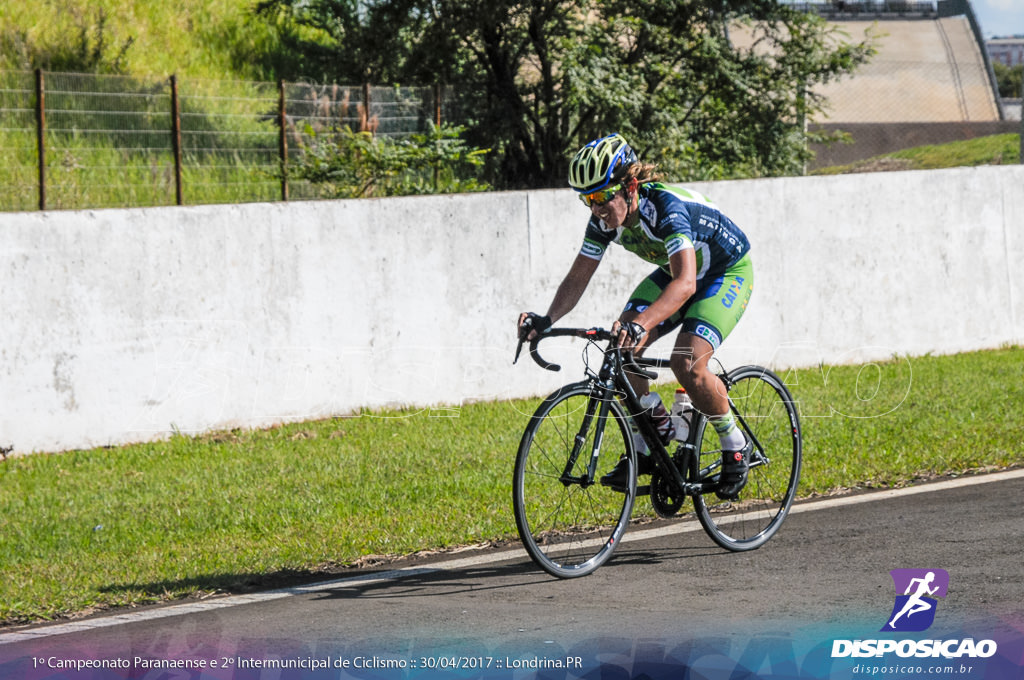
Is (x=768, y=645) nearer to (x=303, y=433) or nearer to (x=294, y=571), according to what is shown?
(x=294, y=571)

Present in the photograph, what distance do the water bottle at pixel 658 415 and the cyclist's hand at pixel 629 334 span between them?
0.46 metres

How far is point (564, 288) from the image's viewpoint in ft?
19.2

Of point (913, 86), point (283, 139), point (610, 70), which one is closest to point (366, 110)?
point (283, 139)

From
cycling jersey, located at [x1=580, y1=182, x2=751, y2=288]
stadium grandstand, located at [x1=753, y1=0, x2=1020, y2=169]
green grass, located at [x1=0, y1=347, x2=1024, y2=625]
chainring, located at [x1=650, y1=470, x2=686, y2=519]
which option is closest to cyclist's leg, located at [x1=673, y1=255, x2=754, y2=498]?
cycling jersey, located at [x1=580, y1=182, x2=751, y2=288]

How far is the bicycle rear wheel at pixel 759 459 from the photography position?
6039mm

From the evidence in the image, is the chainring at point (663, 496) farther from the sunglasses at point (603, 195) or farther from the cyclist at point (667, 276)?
the sunglasses at point (603, 195)

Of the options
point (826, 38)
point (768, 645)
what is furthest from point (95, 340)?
point (826, 38)

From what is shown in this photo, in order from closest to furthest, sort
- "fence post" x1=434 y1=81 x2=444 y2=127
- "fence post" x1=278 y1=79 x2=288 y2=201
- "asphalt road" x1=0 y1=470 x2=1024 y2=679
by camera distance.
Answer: "asphalt road" x1=0 y1=470 x2=1024 y2=679, "fence post" x1=278 y1=79 x2=288 y2=201, "fence post" x1=434 y1=81 x2=444 y2=127

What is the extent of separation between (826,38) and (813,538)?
1317 cm

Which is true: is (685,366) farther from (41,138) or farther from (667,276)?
(41,138)

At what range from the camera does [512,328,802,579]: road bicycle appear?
548 centimetres

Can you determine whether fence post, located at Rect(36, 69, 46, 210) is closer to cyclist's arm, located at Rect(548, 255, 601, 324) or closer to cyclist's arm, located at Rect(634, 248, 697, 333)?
cyclist's arm, located at Rect(548, 255, 601, 324)

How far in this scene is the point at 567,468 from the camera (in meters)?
5.57

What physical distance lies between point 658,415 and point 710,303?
61cm
